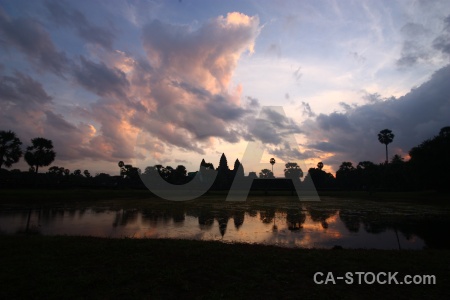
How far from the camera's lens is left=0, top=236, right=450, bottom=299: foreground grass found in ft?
21.8

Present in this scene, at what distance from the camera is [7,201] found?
35.2 metres

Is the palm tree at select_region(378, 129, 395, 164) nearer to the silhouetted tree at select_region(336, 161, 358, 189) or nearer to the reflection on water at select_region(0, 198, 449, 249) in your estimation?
the silhouetted tree at select_region(336, 161, 358, 189)

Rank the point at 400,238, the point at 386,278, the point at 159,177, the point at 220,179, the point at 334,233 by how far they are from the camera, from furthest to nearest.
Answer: the point at 159,177 → the point at 220,179 → the point at 334,233 → the point at 400,238 → the point at 386,278

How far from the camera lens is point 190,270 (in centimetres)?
822

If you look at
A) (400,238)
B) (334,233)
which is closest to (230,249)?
(334,233)

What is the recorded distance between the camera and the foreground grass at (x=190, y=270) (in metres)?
6.64

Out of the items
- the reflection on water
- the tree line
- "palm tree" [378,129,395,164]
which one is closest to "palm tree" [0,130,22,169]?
the tree line

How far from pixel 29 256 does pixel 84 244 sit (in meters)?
2.08

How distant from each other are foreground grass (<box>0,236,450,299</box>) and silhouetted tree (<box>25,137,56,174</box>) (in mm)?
74913

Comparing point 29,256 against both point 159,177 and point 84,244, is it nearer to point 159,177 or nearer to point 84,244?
point 84,244

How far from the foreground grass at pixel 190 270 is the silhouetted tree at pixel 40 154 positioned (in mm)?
74913

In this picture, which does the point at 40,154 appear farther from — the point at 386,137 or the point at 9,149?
the point at 386,137

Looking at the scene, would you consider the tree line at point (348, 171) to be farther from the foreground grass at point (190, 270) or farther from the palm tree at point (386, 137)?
the foreground grass at point (190, 270)

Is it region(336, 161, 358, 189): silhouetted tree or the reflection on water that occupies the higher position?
region(336, 161, 358, 189): silhouetted tree
